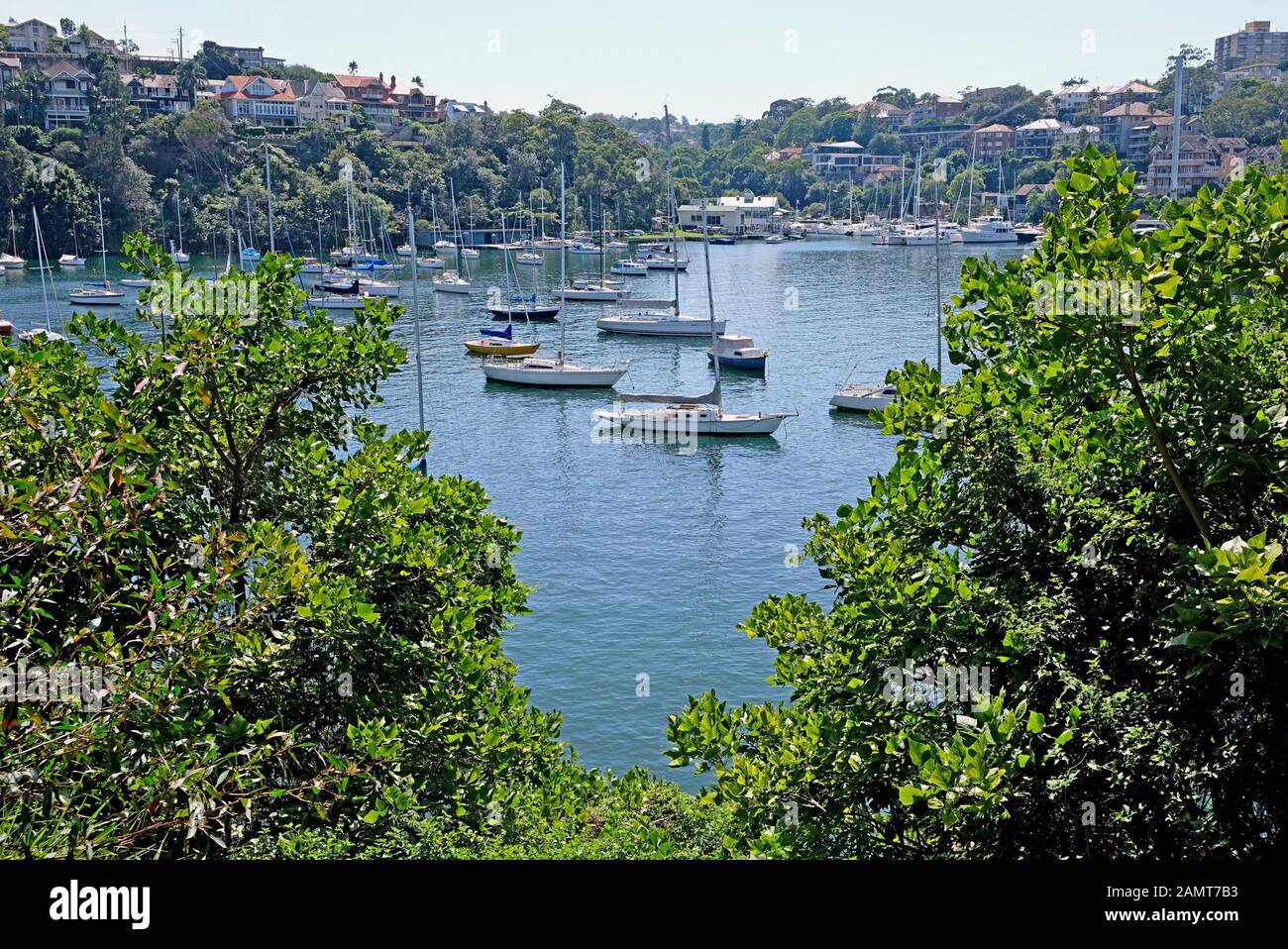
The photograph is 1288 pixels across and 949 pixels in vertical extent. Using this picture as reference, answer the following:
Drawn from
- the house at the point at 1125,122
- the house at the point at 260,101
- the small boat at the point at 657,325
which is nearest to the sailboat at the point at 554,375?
the small boat at the point at 657,325

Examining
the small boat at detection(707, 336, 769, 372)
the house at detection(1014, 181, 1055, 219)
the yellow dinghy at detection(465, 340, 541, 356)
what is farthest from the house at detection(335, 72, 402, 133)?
the small boat at detection(707, 336, 769, 372)

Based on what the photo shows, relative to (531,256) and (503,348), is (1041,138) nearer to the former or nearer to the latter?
(531,256)

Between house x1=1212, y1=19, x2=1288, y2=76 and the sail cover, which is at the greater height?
house x1=1212, y1=19, x2=1288, y2=76

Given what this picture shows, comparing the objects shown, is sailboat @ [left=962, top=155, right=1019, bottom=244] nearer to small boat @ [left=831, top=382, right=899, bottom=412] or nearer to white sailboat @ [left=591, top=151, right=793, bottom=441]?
small boat @ [left=831, top=382, right=899, bottom=412]

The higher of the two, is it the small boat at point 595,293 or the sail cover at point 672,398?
the small boat at point 595,293

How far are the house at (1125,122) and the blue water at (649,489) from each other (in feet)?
313

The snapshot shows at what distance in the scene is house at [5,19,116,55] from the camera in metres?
128

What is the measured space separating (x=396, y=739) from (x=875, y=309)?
238 feet

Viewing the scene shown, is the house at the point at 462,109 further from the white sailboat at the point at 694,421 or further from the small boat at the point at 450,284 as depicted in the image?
the white sailboat at the point at 694,421

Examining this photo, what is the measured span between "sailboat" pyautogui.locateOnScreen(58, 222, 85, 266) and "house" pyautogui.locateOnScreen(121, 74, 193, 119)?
28.7 meters

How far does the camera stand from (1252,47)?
634 ft

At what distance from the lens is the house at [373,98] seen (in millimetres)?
144875

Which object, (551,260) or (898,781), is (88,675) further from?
(551,260)
